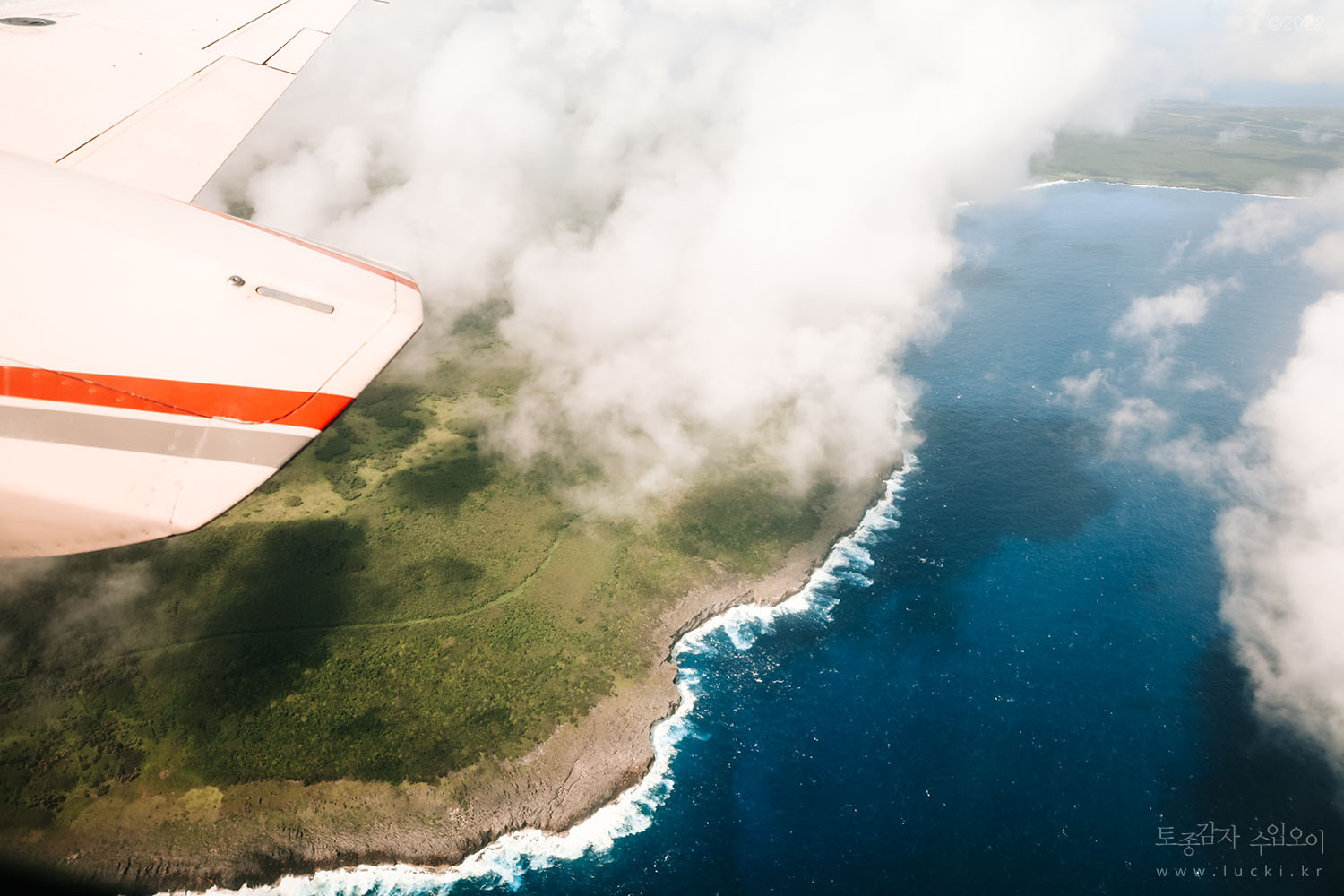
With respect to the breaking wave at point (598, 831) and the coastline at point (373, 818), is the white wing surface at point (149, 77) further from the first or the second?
the breaking wave at point (598, 831)

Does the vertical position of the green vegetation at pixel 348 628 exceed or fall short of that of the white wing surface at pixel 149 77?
it falls short

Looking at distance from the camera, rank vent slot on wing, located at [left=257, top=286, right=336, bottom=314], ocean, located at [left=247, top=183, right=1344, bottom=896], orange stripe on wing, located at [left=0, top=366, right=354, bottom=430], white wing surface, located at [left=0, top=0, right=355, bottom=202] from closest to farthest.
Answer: orange stripe on wing, located at [left=0, top=366, right=354, bottom=430], vent slot on wing, located at [left=257, top=286, right=336, bottom=314], white wing surface, located at [left=0, top=0, right=355, bottom=202], ocean, located at [left=247, top=183, right=1344, bottom=896]

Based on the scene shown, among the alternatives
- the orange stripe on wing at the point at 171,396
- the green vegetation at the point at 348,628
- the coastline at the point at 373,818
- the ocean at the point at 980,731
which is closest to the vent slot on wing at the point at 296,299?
the orange stripe on wing at the point at 171,396

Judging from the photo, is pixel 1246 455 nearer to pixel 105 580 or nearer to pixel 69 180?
pixel 69 180

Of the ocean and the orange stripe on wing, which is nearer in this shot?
the orange stripe on wing

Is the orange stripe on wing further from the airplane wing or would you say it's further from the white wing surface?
the white wing surface

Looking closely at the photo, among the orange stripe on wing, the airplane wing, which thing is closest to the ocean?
the airplane wing

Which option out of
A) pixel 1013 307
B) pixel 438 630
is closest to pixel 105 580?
pixel 438 630
